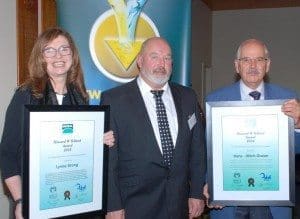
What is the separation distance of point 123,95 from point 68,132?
55 cm

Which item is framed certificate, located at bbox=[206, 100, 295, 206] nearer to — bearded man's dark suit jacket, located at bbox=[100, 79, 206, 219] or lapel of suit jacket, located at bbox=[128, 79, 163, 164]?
bearded man's dark suit jacket, located at bbox=[100, 79, 206, 219]

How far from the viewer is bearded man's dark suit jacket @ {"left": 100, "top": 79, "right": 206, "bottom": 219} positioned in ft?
8.53

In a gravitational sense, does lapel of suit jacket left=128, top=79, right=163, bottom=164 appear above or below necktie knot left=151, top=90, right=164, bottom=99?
below

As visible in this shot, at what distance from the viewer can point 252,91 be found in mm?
2732

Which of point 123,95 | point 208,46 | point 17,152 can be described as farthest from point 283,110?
point 208,46

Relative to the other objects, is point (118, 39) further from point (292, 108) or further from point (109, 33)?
point (292, 108)

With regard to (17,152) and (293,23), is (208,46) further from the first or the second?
(17,152)

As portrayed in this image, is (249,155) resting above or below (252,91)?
below

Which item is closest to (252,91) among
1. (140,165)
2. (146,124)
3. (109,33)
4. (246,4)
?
(146,124)

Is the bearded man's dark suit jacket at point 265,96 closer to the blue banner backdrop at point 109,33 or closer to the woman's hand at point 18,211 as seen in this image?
the blue banner backdrop at point 109,33

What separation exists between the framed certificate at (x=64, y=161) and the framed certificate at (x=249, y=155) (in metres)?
0.70

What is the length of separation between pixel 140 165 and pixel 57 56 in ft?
2.77

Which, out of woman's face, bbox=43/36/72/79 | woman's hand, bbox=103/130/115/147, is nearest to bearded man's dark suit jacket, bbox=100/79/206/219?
woman's hand, bbox=103/130/115/147

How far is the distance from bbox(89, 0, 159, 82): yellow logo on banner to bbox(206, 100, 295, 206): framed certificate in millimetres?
892
